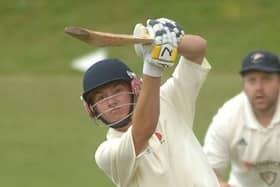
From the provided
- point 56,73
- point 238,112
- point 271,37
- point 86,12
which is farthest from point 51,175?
point 86,12

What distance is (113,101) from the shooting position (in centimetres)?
646

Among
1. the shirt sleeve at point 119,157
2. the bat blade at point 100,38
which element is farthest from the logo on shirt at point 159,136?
the bat blade at point 100,38

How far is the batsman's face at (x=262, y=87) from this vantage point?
909cm

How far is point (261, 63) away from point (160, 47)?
3199mm

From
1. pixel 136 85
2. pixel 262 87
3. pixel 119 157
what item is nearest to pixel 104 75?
pixel 136 85

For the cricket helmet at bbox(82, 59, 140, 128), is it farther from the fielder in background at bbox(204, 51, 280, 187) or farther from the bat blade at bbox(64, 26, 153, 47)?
the fielder in background at bbox(204, 51, 280, 187)

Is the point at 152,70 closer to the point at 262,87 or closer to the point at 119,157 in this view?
the point at 119,157

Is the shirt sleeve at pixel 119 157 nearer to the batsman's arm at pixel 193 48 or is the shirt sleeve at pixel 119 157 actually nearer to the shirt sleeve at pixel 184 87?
the shirt sleeve at pixel 184 87

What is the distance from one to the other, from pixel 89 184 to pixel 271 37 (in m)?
10.7

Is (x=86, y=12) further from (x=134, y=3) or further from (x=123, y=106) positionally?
(x=123, y=106)

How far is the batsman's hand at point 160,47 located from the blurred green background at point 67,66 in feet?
19.7

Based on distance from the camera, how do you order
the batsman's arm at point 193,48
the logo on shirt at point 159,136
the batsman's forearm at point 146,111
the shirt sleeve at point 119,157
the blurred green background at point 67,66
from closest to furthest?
the batsman's forearm at point 146,111 < the shirt sleeve at point 119,157 < the batsman's arm at point 193,48 < the logo on shirt at point 159,136 < the blurred green background at point 67,66

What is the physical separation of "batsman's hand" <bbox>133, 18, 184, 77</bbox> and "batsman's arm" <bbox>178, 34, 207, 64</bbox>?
0.96 ft

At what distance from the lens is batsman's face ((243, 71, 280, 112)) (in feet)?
29.8
